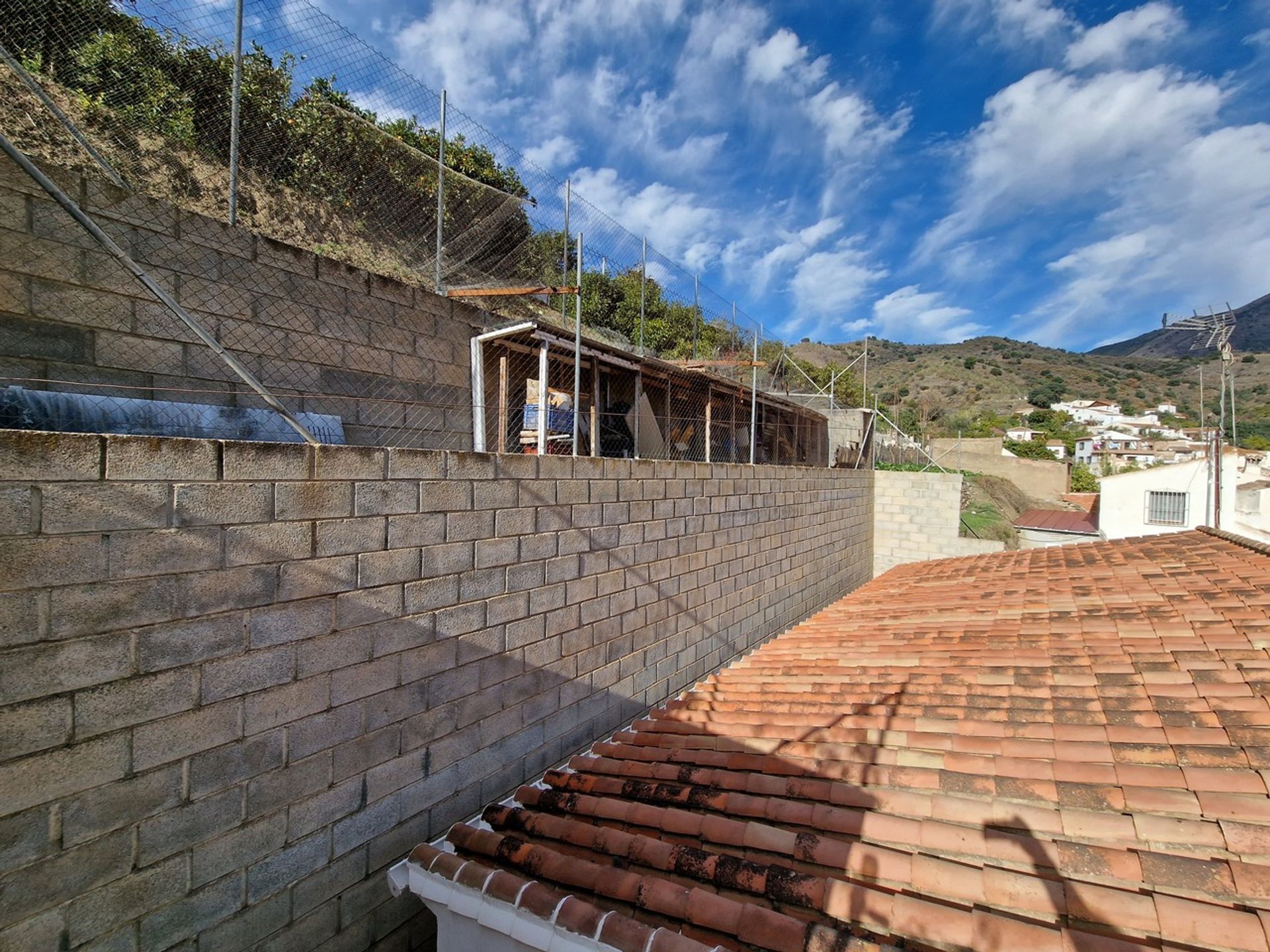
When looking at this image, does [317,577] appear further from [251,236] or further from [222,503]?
[251,236]

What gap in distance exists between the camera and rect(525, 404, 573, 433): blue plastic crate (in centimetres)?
609

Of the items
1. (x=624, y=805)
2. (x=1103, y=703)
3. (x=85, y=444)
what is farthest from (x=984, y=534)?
(x=85, y=444)

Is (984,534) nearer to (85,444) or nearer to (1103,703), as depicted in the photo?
(1103,703)

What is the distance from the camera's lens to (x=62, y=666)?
1847mm

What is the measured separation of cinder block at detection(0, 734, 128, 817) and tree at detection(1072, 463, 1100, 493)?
129 ft

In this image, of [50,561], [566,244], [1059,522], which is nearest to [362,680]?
[50,561]

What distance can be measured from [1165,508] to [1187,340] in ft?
408

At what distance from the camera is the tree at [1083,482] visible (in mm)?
31694

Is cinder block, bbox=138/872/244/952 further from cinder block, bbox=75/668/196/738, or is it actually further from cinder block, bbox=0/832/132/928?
cinder block, bbox=75/668/196/738

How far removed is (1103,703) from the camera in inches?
116

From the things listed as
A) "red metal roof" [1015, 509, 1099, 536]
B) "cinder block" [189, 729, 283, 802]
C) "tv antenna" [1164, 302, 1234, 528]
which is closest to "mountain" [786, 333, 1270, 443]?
"red metal roof" [1015, 509, 1099, 536]

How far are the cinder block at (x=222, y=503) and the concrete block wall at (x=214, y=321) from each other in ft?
2.49

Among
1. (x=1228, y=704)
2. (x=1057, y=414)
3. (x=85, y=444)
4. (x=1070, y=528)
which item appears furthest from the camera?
(x=1057, y=414)

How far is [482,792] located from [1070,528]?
24788 mm
